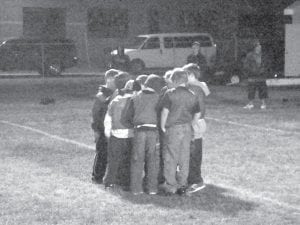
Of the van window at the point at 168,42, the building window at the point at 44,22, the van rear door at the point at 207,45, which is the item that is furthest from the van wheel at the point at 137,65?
the building window at the point at 44,22

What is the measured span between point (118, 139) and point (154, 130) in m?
0.54

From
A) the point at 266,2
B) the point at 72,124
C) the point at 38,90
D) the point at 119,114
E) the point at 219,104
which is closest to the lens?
the point at 119,114

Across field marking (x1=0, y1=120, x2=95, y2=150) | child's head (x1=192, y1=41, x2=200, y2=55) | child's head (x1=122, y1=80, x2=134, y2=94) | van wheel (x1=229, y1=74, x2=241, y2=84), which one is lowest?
van wheel (x1=229, y1=74, x2=241, y2=84)

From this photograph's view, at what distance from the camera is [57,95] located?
2989 centimetres

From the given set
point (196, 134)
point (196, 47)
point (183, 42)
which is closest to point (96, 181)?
point (196, 134)

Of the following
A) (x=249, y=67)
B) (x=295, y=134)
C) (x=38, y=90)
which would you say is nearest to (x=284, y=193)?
(x=295, y=134)

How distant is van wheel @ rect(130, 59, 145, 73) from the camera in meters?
40.9

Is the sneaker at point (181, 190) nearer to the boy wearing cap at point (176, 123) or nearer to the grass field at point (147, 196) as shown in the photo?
the boy wearing cap at point (176, 123)

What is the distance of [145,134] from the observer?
11836mm

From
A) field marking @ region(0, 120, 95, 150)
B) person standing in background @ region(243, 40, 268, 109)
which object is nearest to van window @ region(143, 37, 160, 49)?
person standing in background @ region(243, 40, 268, 109)

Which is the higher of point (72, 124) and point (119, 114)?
point (119, 114)

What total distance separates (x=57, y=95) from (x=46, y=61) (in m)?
11.3

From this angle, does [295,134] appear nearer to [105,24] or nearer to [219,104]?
[219,104]

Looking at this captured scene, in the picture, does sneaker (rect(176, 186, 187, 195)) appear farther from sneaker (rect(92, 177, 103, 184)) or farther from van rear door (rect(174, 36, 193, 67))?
van rear door (rect(174, 36, 193, 67))
